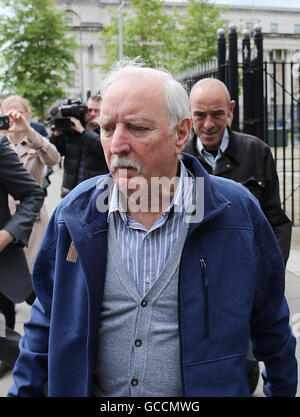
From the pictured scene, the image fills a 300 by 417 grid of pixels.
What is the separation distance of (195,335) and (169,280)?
0.62 ft

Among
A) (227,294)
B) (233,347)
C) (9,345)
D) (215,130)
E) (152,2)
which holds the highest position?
(152,2)

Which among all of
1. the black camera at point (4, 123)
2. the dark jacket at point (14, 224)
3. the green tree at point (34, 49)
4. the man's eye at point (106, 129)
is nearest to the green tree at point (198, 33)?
the green tree at point (34, 49)

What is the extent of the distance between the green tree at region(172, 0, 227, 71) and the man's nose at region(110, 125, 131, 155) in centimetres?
2853

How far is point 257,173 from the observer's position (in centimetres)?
329

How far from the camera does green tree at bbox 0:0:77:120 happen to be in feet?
A: 84.6

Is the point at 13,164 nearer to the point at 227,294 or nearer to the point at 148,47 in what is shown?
the point at 227,294

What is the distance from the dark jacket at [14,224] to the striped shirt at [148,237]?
62.2 inches

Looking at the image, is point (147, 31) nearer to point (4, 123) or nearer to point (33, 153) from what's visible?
point (33, 153)

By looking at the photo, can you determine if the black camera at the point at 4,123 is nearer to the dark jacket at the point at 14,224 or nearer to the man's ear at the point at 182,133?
the dark jacket at the point at 14,224

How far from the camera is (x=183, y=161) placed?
1924 millimetres

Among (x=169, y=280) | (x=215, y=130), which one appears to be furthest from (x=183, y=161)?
(x=215, y=130)

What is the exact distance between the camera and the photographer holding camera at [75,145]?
17.1 ft

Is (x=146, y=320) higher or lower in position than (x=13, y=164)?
lower

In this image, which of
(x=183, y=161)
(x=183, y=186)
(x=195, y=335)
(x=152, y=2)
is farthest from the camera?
(x=152, y=2)
